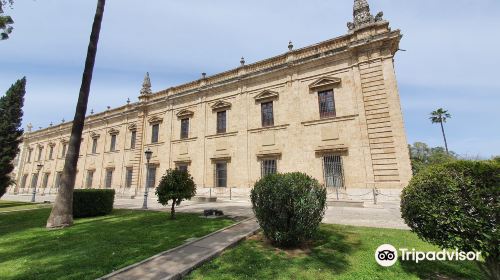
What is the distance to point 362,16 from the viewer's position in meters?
16.5

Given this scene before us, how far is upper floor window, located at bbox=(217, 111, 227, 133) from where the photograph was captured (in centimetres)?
2147

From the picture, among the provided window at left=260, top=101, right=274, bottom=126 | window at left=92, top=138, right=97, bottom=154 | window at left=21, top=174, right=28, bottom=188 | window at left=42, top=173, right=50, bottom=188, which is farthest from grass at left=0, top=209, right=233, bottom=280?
window at left=21, top=174, right=28, bottom=188

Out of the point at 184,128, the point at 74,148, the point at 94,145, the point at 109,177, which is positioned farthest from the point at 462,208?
the point at 94,145

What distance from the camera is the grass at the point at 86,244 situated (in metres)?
4.86

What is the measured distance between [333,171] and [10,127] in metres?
28.2

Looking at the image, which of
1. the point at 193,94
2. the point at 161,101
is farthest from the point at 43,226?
the point at 161,101

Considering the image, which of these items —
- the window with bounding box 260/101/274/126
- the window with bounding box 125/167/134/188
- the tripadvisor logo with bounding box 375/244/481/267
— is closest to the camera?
the tripadvisor logo with bounding box 375/244/481/267


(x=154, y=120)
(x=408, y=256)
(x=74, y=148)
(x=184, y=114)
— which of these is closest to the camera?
(x=408, y=256)

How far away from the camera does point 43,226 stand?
9430 millimetres

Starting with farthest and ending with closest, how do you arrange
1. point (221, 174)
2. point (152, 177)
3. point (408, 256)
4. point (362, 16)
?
point (152, 177), point (221, 174), point (362, 16), point (408, 256)

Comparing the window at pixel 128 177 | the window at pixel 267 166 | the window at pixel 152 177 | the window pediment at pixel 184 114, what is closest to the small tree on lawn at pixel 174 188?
the window at pixel 267 166

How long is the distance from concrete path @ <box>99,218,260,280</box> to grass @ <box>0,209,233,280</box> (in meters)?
0.35

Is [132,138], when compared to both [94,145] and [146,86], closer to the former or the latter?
[146,86]

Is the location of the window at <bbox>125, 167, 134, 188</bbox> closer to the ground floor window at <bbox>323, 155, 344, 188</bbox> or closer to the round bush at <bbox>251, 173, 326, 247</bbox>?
the ground floor window at <bbox>323, 155, 344, 188</bbox>
